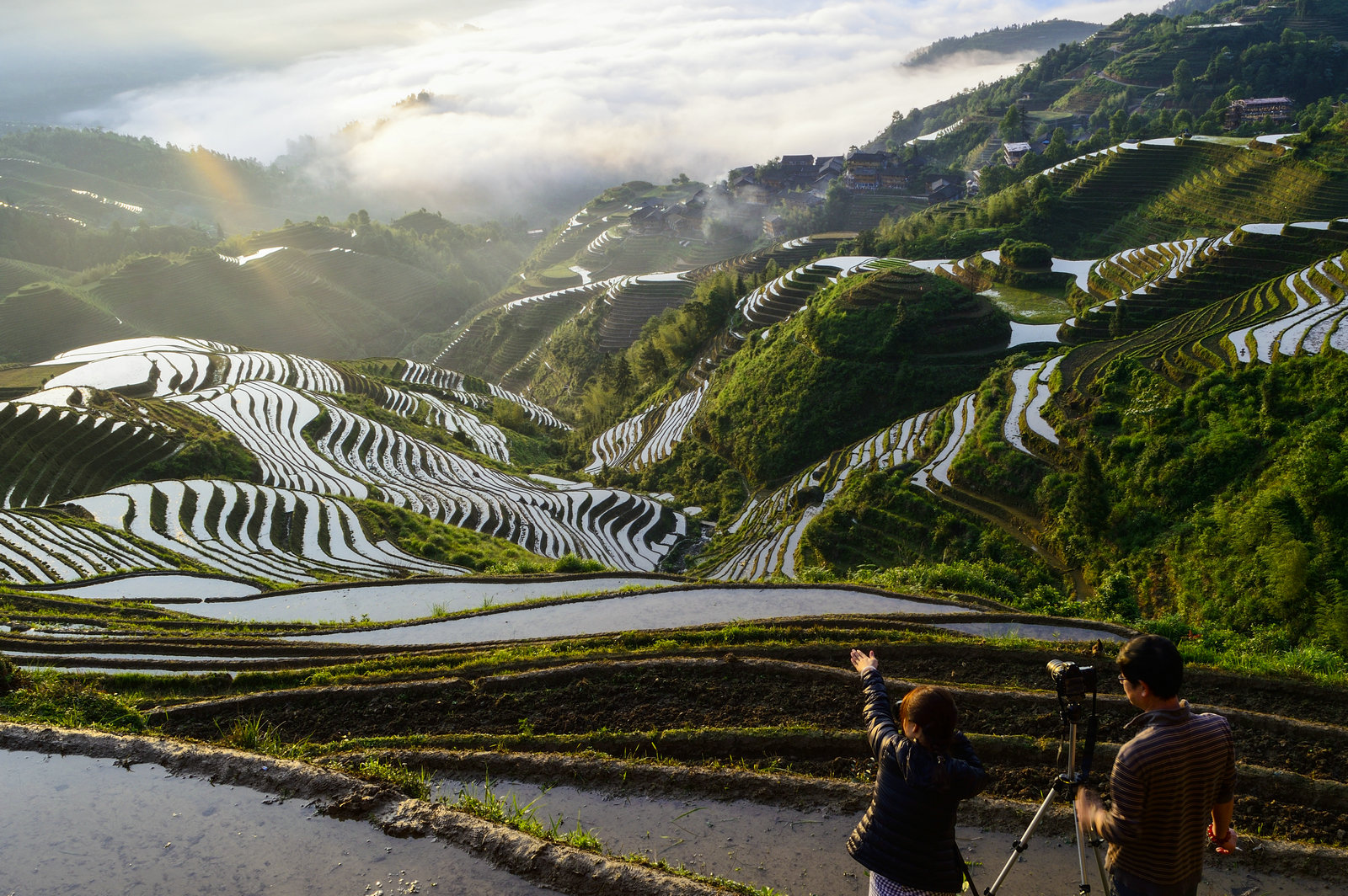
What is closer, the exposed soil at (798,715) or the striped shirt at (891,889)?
the striped shirt at (891,889)

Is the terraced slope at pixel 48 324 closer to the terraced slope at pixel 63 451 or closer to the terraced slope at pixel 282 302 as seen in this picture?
the terraced slope at pixel 282 302

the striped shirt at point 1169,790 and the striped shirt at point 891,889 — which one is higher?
the striped shirt at point 1169,790

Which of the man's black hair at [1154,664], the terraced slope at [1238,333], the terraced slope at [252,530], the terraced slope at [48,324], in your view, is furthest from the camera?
the terraced slope at [48,324]

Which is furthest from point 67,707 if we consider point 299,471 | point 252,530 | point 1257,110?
point 1257,110

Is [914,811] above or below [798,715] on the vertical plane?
above

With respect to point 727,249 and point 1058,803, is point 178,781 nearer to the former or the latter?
point 1058,803

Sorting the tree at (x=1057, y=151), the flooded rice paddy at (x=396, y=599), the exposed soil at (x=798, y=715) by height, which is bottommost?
the flooded rice paddy at (x=396, y=599)

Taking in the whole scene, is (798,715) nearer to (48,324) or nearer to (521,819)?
(521,819)

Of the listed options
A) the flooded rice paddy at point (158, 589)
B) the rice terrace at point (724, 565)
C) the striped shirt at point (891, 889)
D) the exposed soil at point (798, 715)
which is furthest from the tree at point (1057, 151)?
the striped shirt at point (891, 889)

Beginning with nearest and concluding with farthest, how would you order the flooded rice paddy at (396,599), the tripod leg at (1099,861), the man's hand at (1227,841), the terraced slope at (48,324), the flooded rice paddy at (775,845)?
the man's hand at (1227,841) → the tripod leg at (1099,861) → the flooded rice paddy at (775,845) → the flooded rice paddy at (396,599) → the terraced slope at (48,324)
